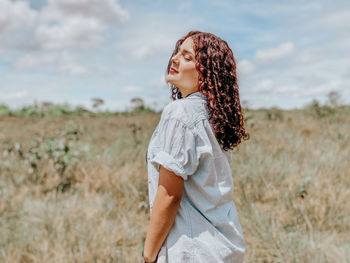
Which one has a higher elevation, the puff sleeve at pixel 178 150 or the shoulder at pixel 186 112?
the shoulder at pixel 186 112

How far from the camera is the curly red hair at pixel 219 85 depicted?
1.42 meters

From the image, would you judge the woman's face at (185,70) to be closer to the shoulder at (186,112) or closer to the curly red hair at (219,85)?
the curly red hair at (219,85)

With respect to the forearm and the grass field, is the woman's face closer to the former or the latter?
the forearm

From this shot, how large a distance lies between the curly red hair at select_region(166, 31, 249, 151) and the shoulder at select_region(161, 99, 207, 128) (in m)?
0.07

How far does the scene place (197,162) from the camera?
4.28 ft

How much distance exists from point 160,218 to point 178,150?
0.27 meters

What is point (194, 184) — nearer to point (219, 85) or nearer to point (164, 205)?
point (164, 205)

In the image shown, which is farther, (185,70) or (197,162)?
(185,70)

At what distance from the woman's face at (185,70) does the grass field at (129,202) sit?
1.88 meters

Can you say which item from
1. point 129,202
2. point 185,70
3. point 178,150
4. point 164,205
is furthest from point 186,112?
point 129,202

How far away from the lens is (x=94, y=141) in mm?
7250

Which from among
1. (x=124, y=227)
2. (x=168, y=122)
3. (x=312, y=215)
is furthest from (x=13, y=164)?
(x=168, y=122)

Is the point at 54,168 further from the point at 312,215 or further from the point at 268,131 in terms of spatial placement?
the point at 268,131

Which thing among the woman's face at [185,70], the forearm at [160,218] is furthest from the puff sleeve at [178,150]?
the woman's face at [185,70]
